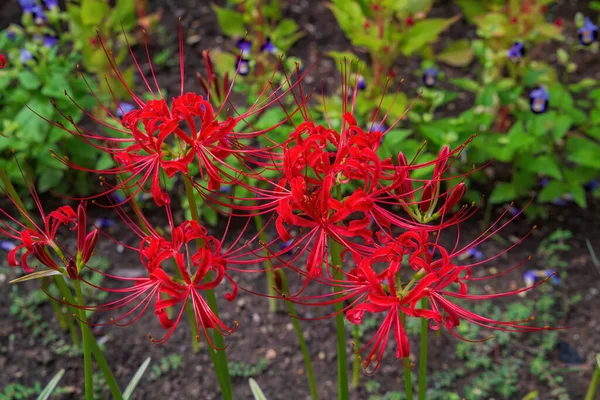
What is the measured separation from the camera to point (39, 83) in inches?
109

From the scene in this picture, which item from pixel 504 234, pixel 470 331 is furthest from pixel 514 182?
pixel 470 331

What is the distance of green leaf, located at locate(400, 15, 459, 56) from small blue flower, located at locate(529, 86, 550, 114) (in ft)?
1.71

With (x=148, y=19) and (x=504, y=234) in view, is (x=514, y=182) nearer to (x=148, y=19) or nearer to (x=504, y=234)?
(x=504, y=234)

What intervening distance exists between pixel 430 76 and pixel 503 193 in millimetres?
650

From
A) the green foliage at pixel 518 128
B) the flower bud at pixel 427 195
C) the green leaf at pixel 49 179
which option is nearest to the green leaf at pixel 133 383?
the flower bud at pixel 427 195

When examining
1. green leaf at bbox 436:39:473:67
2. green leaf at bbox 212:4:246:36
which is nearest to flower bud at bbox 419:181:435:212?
green leaf at bbox 436:39:473:67

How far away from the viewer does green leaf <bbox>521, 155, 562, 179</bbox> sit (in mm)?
2840

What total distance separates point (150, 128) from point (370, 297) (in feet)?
1.73

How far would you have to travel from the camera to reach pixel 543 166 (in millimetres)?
2863

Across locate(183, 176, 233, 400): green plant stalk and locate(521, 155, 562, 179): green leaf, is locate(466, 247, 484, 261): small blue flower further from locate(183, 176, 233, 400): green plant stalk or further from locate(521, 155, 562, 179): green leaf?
locate(183, 176, 233, 400): green plant stalk

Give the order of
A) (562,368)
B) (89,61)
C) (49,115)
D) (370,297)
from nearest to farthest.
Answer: (370,297), (562,368), (49,115), (89,61)

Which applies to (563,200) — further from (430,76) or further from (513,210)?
(430,76)

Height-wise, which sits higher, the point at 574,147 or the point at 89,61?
the point at 89,61

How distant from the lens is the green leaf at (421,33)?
3096 millimetres
